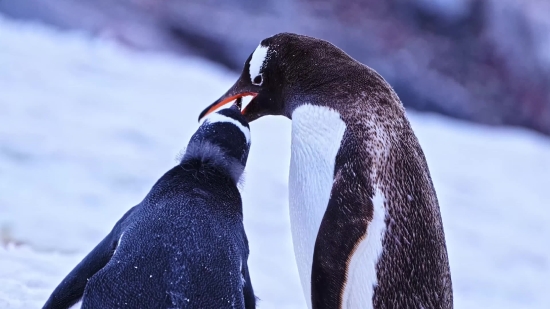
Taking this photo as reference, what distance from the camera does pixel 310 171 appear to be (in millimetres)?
1447

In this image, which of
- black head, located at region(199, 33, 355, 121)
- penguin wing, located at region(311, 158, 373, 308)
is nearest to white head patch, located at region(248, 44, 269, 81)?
black head, located at region(199, 33, 355, 121)

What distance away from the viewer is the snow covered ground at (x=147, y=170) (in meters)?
2.50

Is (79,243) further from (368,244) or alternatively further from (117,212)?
(368,244)

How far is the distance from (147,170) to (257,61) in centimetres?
180

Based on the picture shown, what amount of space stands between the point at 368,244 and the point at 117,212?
1743mm

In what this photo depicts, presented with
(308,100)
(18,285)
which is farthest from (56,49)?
(308,100)

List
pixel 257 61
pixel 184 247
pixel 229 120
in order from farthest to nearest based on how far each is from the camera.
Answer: pixel 257 61
pixel 229 120
pixel 184 247

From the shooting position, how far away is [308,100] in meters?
1.50

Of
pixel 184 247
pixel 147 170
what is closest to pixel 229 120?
pixel 184 247

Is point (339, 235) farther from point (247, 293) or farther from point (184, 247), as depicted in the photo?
point (184, 247)

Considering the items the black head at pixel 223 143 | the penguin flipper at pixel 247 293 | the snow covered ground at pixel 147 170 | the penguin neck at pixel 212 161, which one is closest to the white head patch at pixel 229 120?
the black head at pixel 223 143

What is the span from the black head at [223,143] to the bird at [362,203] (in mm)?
118

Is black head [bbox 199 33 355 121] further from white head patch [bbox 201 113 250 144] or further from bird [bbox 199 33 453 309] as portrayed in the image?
white head patch [bbox 201 113 250 144]

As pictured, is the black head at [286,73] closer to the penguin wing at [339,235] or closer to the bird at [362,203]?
the bird at [362,203]
